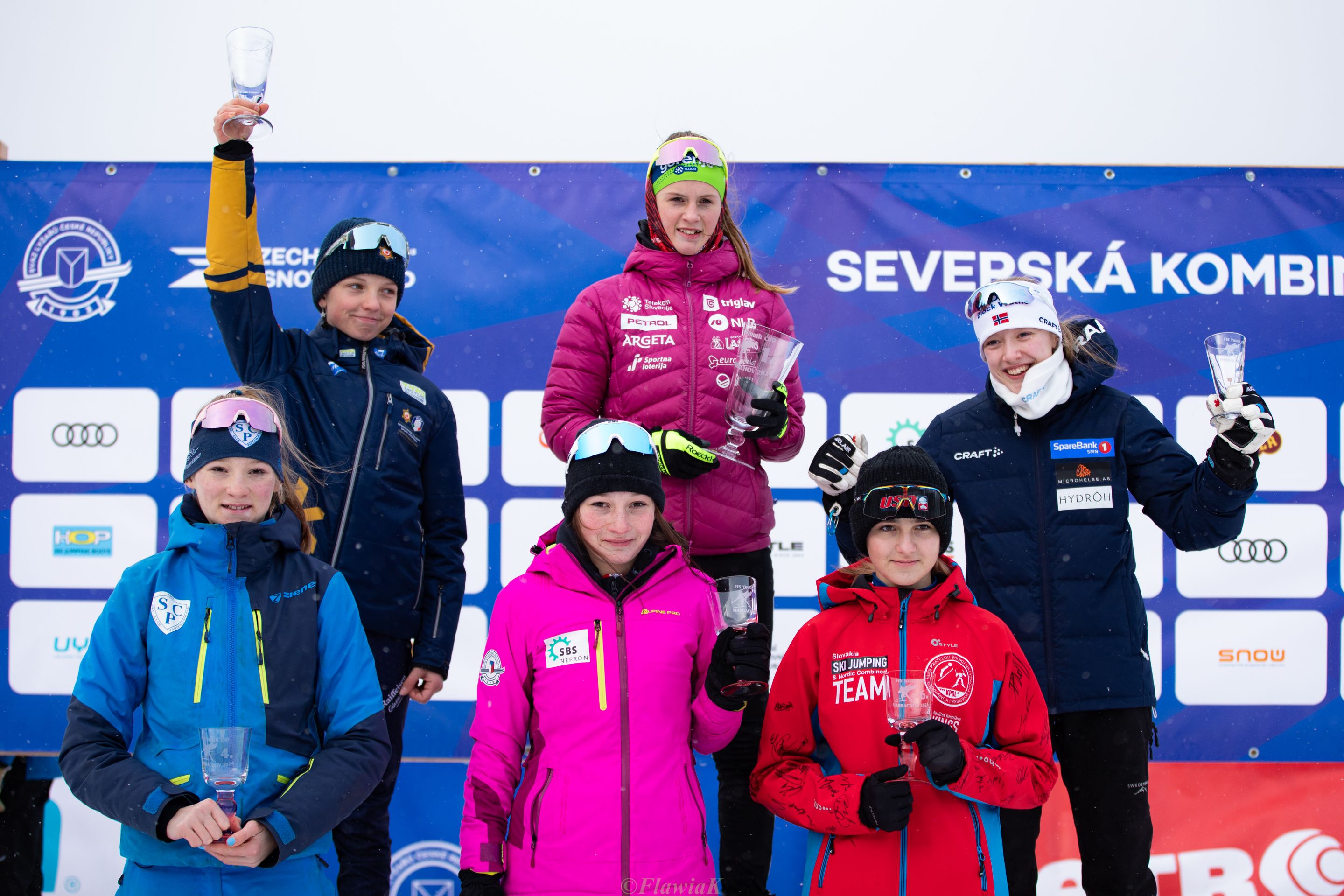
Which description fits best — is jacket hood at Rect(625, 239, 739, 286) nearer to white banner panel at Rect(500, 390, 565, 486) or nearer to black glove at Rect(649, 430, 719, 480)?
black glove at Rect(649, 430, 719, 480)

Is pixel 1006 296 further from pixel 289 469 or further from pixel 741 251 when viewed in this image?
pixel 289 469

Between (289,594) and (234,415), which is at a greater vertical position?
(234,415)

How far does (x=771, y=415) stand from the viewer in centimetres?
236

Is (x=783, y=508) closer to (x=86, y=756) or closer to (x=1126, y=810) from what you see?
(x=1126, y=810)

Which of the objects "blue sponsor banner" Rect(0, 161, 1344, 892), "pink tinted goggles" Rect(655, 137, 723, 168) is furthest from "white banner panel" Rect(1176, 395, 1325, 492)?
"pink tinted goggles" Rect(655, 137, 723, 168)

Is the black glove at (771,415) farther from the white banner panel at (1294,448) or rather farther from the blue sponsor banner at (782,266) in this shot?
the white banner panel at (1294,448)

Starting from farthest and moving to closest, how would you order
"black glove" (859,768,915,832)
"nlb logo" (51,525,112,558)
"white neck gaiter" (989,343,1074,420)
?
"nlb logo" (51,525,112,558), "white neck gaiter" (989,343,1074,420), "black glove" (859,768,915,832)

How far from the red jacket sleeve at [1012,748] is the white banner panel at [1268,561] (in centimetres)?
206

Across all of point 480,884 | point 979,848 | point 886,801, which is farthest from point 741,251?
point 480,884

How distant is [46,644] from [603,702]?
2.91m

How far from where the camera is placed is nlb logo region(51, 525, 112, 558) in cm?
379

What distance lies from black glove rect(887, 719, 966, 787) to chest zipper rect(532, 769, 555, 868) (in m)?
0.73

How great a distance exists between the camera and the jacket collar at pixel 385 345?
8.15 ft

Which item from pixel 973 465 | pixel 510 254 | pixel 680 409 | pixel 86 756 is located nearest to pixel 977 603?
pixel 973 465
